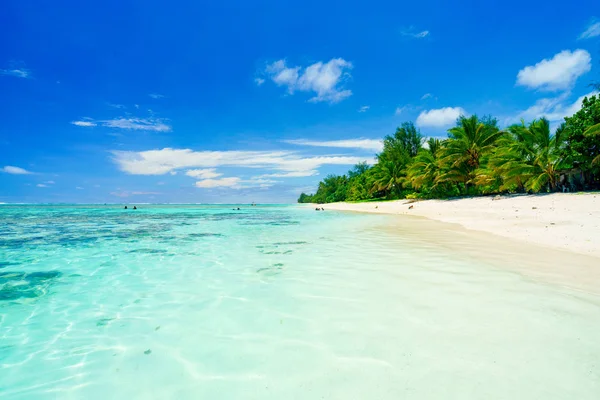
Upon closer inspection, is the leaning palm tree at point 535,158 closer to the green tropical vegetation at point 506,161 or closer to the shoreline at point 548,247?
the green tropical vegetation at point 506,161

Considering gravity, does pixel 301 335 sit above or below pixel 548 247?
above

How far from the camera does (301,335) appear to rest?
325 cm

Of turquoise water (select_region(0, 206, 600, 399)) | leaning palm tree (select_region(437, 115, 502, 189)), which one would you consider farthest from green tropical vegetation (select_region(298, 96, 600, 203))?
turquoise water (select_region(0, 206, 600, 399))

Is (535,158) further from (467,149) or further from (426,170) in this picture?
(426,170)

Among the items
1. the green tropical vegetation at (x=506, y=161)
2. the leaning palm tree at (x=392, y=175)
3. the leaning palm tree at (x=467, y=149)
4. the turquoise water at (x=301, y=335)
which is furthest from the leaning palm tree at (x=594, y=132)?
the leaning palm tree at (x=392, y=175)

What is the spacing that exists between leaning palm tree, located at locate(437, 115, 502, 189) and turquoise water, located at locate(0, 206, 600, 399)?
98.6 ft

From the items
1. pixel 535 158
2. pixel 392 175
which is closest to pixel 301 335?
pixel 535 158

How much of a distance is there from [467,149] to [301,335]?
35304 mm

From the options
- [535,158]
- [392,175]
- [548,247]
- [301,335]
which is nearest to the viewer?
[301,335]

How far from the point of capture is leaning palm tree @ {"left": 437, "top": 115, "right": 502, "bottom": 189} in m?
31.9

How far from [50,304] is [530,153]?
30.1 metres

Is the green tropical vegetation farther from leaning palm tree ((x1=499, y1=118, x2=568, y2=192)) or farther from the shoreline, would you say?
the shoreline

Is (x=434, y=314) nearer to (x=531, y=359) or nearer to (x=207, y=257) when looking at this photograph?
(x=531, y=359)

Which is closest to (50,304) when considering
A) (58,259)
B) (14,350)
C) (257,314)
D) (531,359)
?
(14,350)
